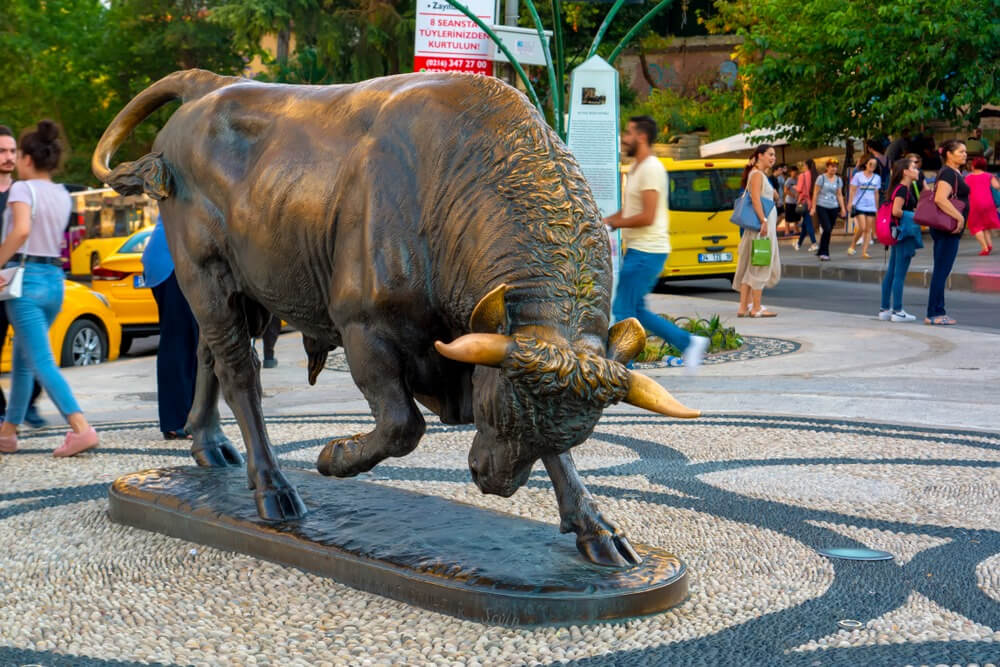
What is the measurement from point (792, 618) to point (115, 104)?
4076 cm

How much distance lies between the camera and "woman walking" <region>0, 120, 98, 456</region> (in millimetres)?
7668

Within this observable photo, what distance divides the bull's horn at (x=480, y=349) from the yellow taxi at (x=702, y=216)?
16.6 metres

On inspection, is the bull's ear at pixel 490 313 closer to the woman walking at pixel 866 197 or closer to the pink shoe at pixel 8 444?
the pink shoe at pixel 8 444

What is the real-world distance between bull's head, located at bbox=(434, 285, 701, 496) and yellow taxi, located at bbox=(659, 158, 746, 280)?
53.6 feet

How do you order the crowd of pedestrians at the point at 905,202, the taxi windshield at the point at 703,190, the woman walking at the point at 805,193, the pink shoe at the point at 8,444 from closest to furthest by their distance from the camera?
the pink shoe at the point at 8,444 < the crowd of pedestrians at the point at 905,202 < the taxi windshield at the point at 703,190 < the woman walking at the point at 805,193

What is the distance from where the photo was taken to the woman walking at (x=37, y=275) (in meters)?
7.67

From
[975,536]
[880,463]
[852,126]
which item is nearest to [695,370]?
[880,463]

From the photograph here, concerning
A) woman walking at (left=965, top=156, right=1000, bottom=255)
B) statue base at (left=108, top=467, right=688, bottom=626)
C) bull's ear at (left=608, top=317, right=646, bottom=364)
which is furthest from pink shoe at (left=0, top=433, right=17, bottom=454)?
woman walking at (left=965, top=156, right=1000, bottom=255)

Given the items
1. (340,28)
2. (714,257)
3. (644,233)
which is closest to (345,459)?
(644,233)

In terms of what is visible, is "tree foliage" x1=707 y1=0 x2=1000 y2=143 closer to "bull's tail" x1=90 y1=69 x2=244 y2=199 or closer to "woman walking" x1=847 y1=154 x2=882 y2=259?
"woman walking" x1=847 y1=154 x2=882 y2=259

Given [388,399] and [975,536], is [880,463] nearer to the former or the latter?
[975,536]

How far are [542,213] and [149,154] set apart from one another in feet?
8.02

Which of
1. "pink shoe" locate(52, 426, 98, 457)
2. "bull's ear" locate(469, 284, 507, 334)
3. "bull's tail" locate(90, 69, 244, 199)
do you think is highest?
"bull's tail" locate(90, 69, 244, 199)

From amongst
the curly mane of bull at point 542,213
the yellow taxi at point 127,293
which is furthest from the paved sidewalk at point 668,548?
the yellow taxi at point 127,293
